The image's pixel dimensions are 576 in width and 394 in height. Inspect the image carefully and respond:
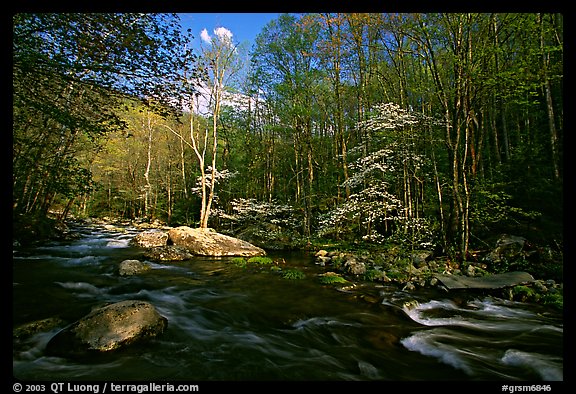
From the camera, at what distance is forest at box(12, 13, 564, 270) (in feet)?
15.6

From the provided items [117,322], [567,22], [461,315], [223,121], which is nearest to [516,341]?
[461,315]

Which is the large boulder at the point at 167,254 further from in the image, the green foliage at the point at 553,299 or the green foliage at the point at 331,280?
the green foliage at the point at 553,299

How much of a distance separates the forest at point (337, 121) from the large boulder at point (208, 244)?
328cm

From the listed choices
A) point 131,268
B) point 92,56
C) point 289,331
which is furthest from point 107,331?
point 131,268

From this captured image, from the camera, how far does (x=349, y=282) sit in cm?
737

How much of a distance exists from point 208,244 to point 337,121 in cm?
1108

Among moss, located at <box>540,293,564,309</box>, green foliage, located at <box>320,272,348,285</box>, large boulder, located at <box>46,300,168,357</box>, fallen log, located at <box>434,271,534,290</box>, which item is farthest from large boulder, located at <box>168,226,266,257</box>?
moss, located at <box>540,293,564,309</box>

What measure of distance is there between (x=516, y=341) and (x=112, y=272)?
30.3 ft

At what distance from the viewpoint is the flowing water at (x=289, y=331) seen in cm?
308

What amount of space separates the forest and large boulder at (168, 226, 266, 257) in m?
3.28

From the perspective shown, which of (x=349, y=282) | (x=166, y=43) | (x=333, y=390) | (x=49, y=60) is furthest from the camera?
(x=349, y=282)

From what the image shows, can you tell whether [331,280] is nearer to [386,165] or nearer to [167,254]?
[386,165]

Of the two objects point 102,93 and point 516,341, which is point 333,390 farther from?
point 102,93

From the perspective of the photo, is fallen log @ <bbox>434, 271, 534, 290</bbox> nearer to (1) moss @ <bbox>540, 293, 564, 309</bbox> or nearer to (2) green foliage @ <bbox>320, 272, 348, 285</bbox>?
(1) moss @ <bbox>540, 293, 564, 309</bbox>
